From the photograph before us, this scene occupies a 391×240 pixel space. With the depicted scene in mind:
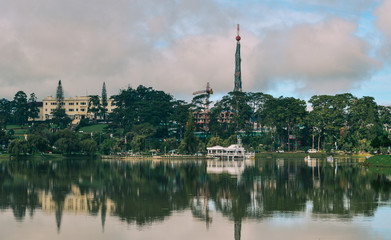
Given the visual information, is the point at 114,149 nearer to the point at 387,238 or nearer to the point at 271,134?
the point at 271,134

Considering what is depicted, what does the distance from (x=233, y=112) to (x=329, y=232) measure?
456ft

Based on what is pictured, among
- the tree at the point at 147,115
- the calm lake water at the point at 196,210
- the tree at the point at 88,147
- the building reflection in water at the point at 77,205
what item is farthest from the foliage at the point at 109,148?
the building reflection in water at the point at 77,205

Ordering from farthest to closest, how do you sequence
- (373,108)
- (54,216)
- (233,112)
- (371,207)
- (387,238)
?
(233,112) → (373,108) → (371,207) → (54,216) → (387,238)

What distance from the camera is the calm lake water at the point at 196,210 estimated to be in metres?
30.5

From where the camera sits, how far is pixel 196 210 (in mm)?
38500

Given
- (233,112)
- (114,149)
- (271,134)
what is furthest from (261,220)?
(233,112)

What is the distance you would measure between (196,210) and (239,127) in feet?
416

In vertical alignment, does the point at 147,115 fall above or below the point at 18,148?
above

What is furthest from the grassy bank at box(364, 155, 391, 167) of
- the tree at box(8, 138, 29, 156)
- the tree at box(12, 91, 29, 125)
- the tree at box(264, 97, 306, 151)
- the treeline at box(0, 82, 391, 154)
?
the tree at box(12, 91, 29, 125)

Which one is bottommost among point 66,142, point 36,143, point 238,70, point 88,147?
point 88,147

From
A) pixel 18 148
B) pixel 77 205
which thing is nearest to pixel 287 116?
pixel 18 148

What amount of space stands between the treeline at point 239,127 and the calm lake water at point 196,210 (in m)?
75.9

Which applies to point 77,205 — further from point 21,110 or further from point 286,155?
point 21,110

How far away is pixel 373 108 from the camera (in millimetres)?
151000
